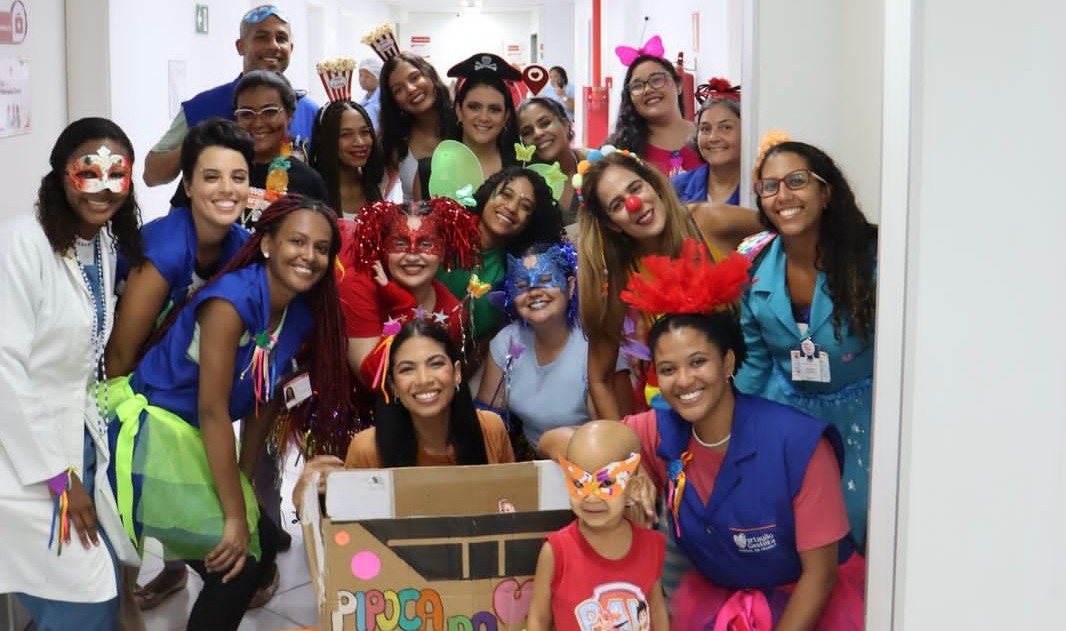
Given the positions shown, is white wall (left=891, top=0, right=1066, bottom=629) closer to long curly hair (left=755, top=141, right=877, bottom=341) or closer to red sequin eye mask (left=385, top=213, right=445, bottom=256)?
long curly hair (left=755, top=141, right=877, bottom=341)

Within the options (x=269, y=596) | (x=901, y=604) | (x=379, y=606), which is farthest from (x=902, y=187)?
(x=269, y=596)

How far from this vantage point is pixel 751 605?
2402 millimetres

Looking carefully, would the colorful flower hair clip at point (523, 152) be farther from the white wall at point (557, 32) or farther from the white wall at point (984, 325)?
the white wall at point (557, 32)

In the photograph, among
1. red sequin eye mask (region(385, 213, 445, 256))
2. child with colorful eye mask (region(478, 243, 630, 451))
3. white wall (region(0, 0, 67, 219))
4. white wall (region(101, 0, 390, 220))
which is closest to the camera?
child with colorful eye mask (region(478, 243, 630, 451))

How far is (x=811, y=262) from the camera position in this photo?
9.15 ft

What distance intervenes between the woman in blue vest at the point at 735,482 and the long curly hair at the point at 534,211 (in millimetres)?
899

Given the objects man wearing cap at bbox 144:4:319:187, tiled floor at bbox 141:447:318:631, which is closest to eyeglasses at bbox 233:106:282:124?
man wearing cap at bbox 144:4:319:187

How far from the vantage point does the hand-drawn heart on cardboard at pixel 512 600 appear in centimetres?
243

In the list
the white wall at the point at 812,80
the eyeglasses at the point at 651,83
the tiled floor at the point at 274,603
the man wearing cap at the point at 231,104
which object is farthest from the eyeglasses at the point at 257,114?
the white wall at the point at 812,80

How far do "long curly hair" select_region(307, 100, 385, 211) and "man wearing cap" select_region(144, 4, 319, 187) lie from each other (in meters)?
0.07

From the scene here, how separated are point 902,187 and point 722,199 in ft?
6.77

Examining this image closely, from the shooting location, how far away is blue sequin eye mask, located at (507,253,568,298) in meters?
3.16

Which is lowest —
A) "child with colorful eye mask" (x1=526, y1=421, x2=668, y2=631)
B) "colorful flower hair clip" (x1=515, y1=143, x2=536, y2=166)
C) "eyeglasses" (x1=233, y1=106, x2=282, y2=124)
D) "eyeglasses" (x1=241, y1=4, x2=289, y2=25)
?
→ "child with colorful eye mask" (x1=526, y1=421, x2=668, y2=631)

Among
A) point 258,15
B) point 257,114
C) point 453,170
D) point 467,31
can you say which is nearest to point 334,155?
point 257,114
